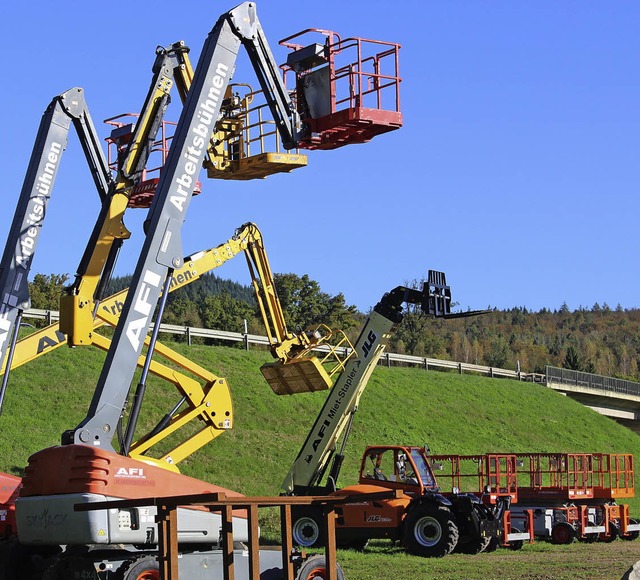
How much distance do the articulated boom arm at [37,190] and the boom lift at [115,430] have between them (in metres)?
4.05

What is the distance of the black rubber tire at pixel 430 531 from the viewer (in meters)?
24.5

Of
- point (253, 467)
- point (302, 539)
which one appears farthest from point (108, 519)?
point (253, 467)

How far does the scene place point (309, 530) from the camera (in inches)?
1007

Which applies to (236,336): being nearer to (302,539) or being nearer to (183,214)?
(302,539)

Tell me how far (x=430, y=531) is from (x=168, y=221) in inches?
444

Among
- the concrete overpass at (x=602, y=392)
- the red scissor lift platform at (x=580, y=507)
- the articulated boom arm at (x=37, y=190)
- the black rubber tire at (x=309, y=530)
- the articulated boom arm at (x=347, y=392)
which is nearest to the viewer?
the articulated boom arm at (x=37, y=190)

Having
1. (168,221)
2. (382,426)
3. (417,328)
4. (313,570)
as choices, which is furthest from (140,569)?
(417,328)

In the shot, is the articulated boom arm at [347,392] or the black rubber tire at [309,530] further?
the articulated boom arm at [347,392]

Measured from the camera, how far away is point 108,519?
14477mm

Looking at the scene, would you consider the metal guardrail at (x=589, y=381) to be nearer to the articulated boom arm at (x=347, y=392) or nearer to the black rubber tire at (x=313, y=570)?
the articulated boom arm at (x=347, y=392)

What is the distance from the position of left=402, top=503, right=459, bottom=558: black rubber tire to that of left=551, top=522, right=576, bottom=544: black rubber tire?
213 inches

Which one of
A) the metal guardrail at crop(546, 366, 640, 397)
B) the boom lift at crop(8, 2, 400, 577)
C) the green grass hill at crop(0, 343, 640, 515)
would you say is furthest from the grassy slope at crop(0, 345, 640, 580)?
the boom lift at crop(8, 2, 400, 577)

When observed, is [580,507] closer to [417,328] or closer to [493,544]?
[493,544]

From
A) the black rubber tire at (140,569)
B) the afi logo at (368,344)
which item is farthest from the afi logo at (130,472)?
the afi logo at (368,344)
